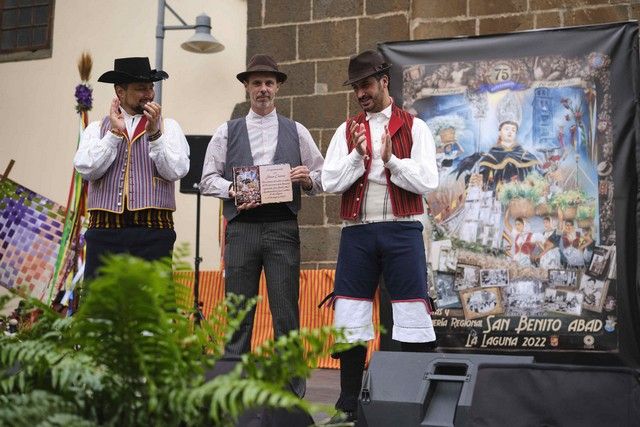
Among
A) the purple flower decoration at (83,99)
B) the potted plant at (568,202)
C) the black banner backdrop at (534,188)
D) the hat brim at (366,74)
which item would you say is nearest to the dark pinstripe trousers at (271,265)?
the hat brim at (366,74)

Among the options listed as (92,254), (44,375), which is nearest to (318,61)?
(92,254)

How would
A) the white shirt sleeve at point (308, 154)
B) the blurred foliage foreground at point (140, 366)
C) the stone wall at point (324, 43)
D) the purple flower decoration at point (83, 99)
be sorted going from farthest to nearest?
the stone wall at point (324, 43) < the purple flower decoration at point (83, 99) < the white shirt sleeve at point (308, 154) < the blurred foliage foreground at point (140, 366)

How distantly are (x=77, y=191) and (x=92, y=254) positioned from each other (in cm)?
A: 224

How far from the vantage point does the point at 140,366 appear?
141 centimetres

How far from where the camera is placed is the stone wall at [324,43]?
7273 mm

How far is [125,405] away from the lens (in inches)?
56.3

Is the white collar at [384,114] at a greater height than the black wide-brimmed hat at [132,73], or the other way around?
the black wide-brimmed hat at [132,73]

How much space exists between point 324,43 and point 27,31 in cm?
394

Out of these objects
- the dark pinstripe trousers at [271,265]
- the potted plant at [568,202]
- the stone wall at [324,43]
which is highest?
the stone wall at [324,43]

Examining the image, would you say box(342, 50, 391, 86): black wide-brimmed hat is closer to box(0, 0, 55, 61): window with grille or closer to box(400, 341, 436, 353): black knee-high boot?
box(400, 341, 436, 353): black knee-high boot

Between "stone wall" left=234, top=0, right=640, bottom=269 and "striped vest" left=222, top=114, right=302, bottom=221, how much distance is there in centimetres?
292

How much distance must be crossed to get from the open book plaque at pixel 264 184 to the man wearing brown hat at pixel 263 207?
44 millimetres

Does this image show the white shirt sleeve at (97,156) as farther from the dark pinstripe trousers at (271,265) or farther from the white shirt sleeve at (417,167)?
the white shirt sleeve at (417,167)

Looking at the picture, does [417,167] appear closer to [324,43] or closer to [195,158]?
[195,158]
